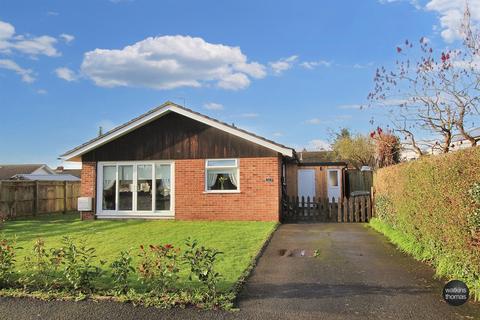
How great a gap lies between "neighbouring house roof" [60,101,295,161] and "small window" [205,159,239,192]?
3.80ft

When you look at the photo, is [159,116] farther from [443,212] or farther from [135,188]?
[443,212]

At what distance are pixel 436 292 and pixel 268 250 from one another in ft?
13.5

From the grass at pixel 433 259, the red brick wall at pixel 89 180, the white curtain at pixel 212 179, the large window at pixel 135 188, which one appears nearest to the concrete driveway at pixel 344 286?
the grass at pixel 433 259

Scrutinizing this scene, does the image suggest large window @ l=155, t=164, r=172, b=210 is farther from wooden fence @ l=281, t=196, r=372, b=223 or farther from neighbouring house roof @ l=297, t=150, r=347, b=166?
neighbouring house roof @ l=297, t=150, r=347, b=166

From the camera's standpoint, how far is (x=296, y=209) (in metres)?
16.5

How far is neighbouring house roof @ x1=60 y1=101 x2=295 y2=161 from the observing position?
15105mm

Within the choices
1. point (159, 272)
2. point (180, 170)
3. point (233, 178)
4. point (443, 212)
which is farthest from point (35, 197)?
point (443, 212)

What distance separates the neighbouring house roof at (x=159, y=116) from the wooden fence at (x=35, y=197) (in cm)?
363

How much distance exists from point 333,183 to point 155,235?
14187 millimetres

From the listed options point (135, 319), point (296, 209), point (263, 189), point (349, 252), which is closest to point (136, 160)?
point (263, 189)

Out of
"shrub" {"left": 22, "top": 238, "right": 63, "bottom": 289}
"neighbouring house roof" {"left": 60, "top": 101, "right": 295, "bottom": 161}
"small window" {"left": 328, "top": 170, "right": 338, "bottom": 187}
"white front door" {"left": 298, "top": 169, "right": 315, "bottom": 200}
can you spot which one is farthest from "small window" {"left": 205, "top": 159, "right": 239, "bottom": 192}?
"small window" {"left": 328, "top": 170, "right": 338, "bottom": 187}

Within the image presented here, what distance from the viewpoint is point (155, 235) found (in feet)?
38.9

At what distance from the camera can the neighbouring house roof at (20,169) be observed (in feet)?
155

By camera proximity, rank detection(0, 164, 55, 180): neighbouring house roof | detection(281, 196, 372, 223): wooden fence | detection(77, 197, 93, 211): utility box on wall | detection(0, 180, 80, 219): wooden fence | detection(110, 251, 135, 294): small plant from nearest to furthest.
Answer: detection(110, 251, 135, 294): small plant, detection(281, 196, 372, 223): wooden fence, detection(77, 197, 93, 211): utility box on wall, detection(0, 180, 80, 219): wooden fence, detection(0, 164, 55, 180): neighbouring house roof
